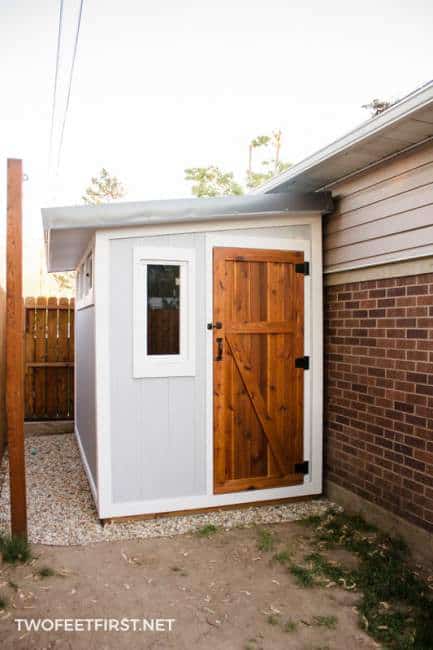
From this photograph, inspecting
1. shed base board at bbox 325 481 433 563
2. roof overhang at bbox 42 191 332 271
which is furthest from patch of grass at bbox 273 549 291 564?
roof overhang at bbox 42 191 332 271

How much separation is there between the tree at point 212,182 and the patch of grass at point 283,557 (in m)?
14.8

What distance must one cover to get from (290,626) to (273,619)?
0.34 feet

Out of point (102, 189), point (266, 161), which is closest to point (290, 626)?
point (266, 161)

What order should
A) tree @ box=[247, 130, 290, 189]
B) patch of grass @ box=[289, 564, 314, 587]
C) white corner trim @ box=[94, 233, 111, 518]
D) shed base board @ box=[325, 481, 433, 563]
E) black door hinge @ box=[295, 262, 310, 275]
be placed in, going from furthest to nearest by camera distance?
tree @ box=[247, 130, 290, 189]
black door hinge @ box=[295, 262, 310, 275]
white corner trim @ box=[94, 233, 111, 518]
shed base board @ box=[325, 481, 433, 563]
patch of grass @ box=[289, 564, 314, 587]

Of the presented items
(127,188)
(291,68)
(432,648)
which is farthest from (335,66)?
(432,648)

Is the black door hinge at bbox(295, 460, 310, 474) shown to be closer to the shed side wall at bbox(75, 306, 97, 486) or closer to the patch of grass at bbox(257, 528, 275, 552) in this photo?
the patch of grass at bbox(257, 528, 275, 552)

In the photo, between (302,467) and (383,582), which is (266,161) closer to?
(302,467)

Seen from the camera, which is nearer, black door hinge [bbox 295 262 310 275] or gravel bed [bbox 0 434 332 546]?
gravel bed [bbox 0 434 332 546]

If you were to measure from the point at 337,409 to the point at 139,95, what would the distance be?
46.5ft

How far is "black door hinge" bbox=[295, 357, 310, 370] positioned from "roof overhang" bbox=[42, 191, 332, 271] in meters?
1.28

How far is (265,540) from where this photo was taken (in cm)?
376

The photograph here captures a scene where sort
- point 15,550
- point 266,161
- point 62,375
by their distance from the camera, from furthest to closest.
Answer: point 266,161
point 62,375
point 15,550

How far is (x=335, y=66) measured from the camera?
1556 centimetres

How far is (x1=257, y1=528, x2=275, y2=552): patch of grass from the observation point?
366cm
